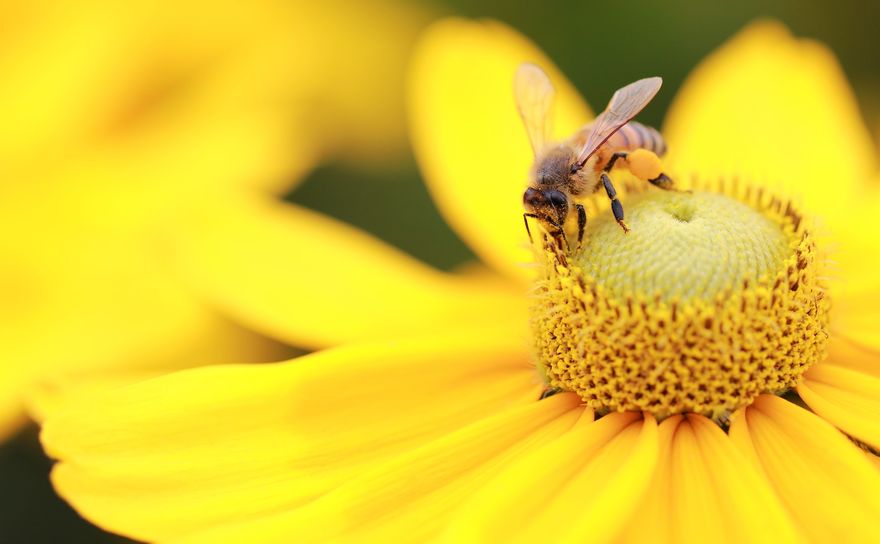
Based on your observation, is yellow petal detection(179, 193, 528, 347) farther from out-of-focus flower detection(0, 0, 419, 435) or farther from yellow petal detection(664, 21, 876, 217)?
yellow petal detection(664, 21, 876, 217)

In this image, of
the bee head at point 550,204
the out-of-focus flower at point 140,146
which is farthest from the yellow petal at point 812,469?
the out-of-focus flower at point 140,146

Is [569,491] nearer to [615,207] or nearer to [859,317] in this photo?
[615,207]

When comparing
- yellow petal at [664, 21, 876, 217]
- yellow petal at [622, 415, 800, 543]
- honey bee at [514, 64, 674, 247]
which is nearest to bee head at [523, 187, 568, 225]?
honey bee at [514, 64, 674, 247]

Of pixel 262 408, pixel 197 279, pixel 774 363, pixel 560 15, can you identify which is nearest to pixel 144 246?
pixel 197 279

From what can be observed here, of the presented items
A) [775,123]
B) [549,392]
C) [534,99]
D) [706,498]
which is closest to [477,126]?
[534,99]

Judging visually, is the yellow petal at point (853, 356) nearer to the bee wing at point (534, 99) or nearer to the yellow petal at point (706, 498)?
the yellow petal at point (706, 498)

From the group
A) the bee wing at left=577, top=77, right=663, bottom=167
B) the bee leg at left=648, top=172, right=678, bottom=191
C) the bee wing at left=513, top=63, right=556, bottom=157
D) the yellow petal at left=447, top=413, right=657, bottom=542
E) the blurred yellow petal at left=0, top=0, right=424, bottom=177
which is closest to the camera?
the yellow petal at left=447, top=413, right=657, bottom=542

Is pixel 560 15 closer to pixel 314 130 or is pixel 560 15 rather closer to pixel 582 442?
pixel 314 130
